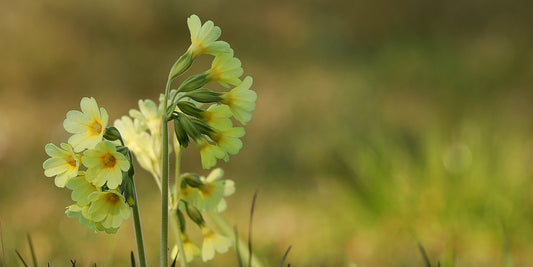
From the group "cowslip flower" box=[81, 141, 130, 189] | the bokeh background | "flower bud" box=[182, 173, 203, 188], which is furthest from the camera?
the bokeh background

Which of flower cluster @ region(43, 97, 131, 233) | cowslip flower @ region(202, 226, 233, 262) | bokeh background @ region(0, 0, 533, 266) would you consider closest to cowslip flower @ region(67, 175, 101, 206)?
flower cluster @ region(43, 97, 131, 233)

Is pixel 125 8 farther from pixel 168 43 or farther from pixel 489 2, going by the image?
pixel 489 2

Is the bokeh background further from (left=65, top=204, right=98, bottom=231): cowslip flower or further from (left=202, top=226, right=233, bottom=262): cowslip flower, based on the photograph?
(left=65, top=204, right=98, bottom=231): cowslip flower

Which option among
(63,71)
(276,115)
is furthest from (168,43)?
(276,115)

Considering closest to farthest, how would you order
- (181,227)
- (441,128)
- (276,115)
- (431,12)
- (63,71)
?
(181,227) → (441,128) → (276,115) → (63,71) → (431,12)

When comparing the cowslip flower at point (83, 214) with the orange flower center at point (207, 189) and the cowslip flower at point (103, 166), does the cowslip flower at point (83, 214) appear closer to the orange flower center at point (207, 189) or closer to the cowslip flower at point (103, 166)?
the cowslip flower at point (103, 166)

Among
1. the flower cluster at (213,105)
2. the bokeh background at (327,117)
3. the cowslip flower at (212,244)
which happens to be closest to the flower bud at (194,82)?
the flower cluster at (213,105)

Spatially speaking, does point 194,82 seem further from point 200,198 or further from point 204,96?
point 200,198
